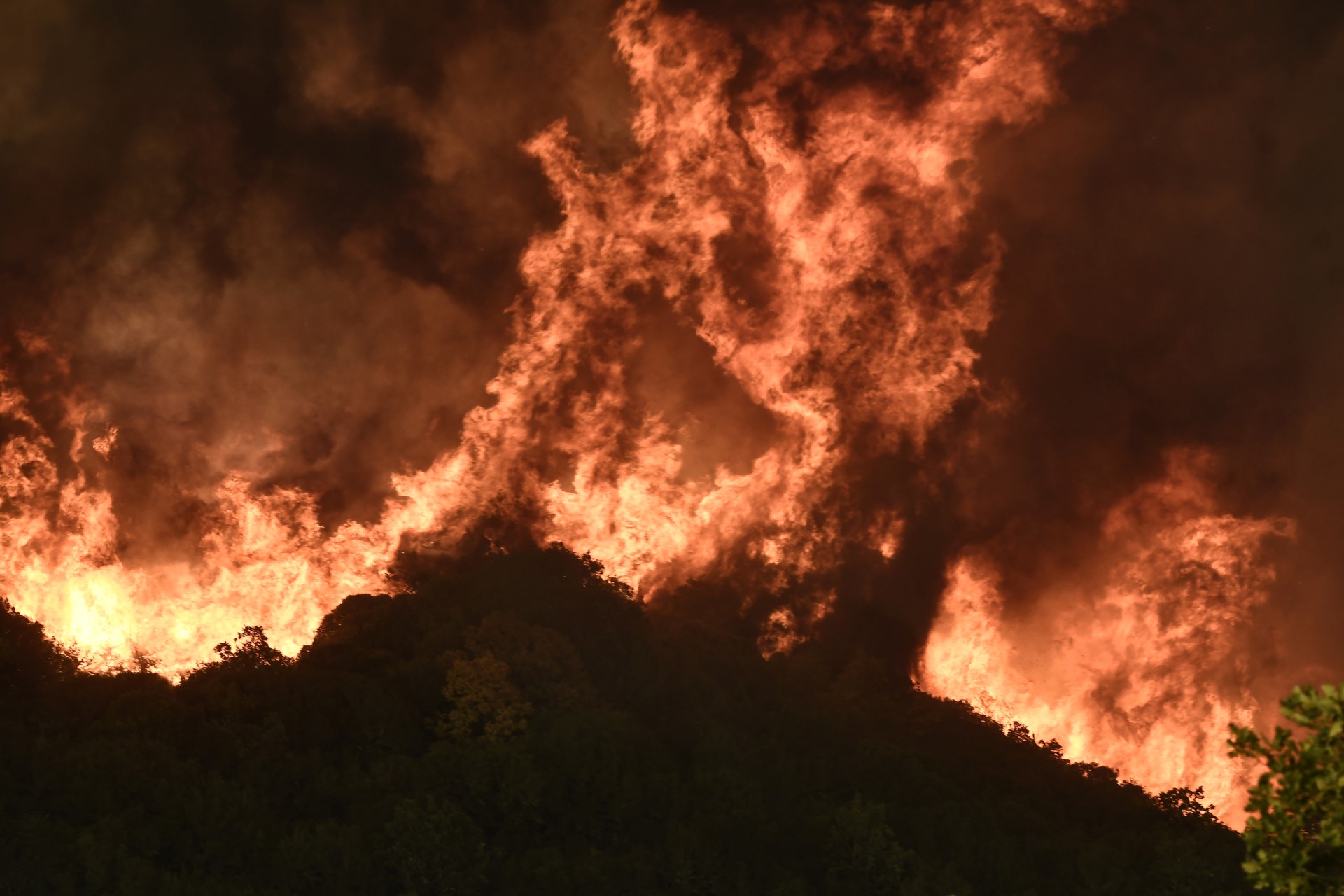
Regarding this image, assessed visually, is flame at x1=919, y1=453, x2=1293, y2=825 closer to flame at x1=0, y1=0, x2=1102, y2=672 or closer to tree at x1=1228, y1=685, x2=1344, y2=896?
flame at x1=0, y1=0, x2=1102, y2=672

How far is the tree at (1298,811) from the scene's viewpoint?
18.7 meters

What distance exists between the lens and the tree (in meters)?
18.7

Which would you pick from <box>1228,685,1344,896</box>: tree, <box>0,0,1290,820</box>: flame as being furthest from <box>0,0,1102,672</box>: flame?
<box>1228,685,1344,896</box>: tree

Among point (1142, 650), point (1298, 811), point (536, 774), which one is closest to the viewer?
point (1298, 811)

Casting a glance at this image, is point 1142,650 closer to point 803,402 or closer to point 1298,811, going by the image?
point 803,402

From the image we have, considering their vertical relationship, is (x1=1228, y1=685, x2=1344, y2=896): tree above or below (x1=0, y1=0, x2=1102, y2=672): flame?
below

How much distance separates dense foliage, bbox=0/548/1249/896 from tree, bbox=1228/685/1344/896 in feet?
112

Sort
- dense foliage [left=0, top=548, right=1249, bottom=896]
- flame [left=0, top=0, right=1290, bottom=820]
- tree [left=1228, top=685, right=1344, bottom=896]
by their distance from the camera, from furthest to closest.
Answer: flame [left=0, top=0, right=1290, bottom=820] < dense foliage [left=0, top=548, right=1249, bottom=896] < tree [left=1228, top=685, right=1344, bottom=896]

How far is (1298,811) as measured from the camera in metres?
19.5

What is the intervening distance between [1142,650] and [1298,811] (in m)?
55.8

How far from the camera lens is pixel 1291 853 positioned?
19.3 meters

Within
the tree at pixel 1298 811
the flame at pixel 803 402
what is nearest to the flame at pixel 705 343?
the flame at pixel 803 402

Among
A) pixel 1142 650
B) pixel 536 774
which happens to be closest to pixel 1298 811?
pixel 536 774

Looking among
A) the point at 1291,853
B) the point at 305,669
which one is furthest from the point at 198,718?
the point at 1291,853
